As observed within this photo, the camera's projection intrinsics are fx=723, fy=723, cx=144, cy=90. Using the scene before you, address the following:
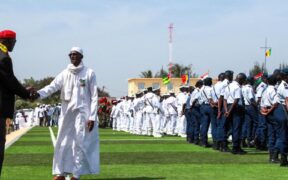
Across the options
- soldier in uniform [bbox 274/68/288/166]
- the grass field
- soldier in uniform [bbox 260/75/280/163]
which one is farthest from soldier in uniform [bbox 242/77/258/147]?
soldier in uniform [bbox 274/68/288/166]

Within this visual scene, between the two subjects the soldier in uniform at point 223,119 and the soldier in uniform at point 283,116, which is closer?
the soldier in uniform at point 283,116

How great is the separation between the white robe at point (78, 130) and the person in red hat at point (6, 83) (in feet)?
5.08

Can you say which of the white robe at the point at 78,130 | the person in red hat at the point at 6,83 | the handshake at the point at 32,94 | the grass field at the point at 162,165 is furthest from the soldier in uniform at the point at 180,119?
the person in red hat at the point at 6,83

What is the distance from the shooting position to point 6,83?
9.70 m

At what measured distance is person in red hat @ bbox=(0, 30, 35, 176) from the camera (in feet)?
31.8

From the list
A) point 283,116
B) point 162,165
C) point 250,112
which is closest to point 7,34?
point 162,165

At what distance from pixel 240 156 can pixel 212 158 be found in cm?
102

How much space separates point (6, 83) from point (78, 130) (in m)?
1.97

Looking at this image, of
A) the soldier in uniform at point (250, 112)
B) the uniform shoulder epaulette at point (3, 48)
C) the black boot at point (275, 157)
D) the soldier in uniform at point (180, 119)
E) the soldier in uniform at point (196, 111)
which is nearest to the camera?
the uniform shoulder epaulette at point (3, 48)

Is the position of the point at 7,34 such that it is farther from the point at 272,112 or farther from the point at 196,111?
the point at 196,111

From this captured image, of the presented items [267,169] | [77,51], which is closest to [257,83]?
[267,169]

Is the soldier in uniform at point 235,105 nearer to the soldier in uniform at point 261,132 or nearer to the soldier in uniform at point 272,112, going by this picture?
the soldier in uniform at point 261,132

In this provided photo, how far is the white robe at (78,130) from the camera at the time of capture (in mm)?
11266

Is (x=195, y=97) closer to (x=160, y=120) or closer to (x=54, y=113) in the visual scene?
(x=160, y=120)
